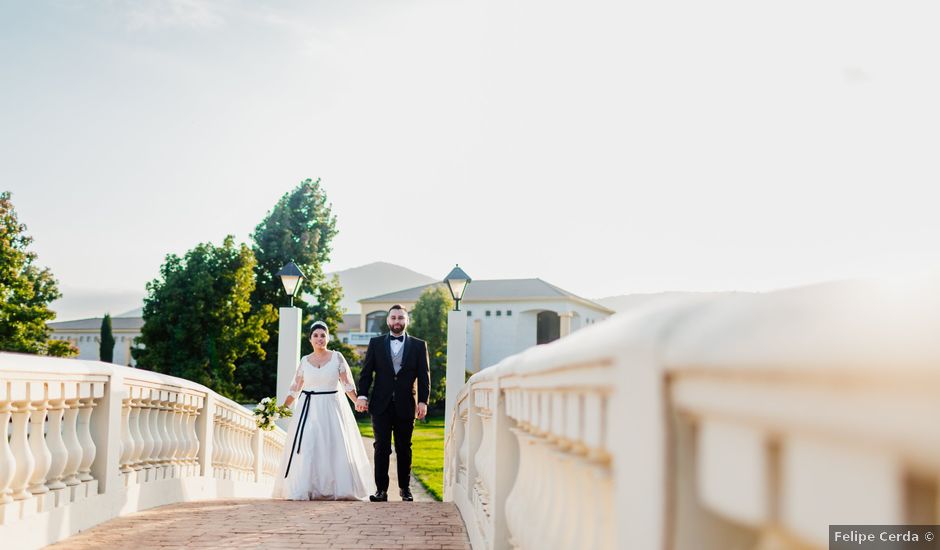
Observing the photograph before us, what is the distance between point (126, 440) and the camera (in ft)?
23.0

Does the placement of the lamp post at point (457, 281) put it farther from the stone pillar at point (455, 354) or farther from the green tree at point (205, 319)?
the green tree at point (205, 319)

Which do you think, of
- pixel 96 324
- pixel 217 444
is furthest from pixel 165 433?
pixel 96 324

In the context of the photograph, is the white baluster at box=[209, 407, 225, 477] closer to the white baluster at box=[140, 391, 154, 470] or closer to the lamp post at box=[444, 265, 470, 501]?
the white baluster at box=[140, 391, 154, 470]

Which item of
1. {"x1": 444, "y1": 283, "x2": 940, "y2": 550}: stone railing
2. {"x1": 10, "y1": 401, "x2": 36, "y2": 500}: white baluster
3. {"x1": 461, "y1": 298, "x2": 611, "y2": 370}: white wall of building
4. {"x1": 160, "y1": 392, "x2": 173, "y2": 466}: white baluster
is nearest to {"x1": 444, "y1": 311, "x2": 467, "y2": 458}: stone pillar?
{"x1": 160, "y1": 392, "x2": 173, "y2": 466}: white baluster

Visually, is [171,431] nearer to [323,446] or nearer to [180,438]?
[180,438]

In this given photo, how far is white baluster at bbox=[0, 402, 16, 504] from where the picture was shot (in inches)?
192

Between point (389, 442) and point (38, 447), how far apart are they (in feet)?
18.0

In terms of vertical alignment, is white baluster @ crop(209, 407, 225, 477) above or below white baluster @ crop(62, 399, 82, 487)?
below

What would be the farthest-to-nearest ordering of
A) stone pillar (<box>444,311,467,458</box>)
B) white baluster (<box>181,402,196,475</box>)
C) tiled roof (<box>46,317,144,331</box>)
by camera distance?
tiled roof (<box>46,317,144,331</box>) → stone pillar (<box>444,311,467,458</box>) → white baluster (<box>181,402,196,475</box>)

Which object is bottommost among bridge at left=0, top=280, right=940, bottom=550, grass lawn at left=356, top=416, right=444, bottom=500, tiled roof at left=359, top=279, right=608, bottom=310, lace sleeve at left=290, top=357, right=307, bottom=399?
grass lawn at left=356, top=416, right=444, bottom=500

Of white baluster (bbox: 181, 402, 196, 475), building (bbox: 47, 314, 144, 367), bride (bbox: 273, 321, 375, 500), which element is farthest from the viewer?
building (bbox: 47, 314, 144, 367)

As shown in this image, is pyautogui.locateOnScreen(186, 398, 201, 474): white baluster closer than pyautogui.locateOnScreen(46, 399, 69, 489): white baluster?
No

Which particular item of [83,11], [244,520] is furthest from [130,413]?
[83,11]

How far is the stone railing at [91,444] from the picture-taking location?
5.11 meters
